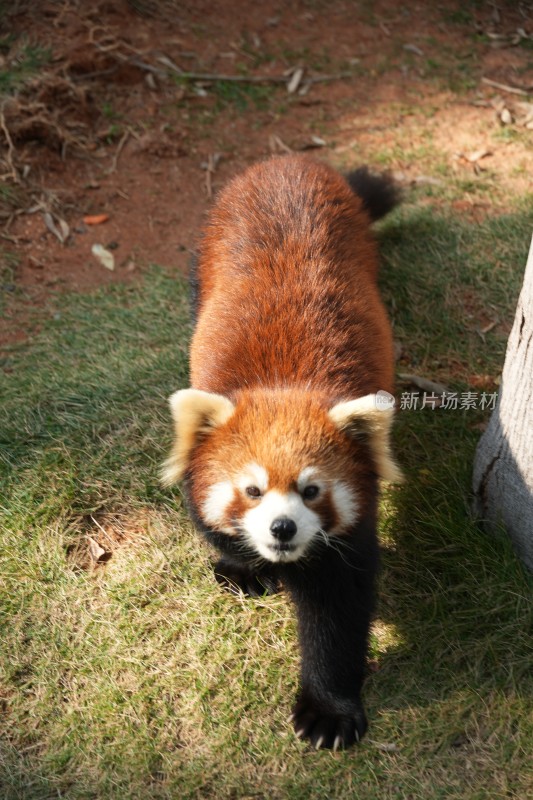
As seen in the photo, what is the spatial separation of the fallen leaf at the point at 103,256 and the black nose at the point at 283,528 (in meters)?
3.00

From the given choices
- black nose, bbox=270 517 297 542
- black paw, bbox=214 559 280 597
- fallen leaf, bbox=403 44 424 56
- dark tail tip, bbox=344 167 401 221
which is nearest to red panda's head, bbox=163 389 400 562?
black nose, bbox=270 517 297 542

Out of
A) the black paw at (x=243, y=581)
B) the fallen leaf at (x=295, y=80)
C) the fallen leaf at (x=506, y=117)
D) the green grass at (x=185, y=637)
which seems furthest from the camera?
the fallen leaf at (x=295, y=80)

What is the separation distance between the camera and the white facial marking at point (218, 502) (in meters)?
2.66

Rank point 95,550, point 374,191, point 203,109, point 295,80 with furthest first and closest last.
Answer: point 295,80 → point 203,109 → point 374,191 → point 95,550

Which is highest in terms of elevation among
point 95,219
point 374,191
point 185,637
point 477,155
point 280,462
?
point 280,462

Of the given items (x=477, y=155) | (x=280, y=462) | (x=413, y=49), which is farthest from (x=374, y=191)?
(x=413, y=49)

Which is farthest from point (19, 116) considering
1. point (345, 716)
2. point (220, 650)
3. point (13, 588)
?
point (345, 716)

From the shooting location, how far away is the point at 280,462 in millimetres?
2520

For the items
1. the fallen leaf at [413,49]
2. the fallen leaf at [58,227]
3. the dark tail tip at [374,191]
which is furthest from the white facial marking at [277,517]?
the fallen leaf at [413,49]

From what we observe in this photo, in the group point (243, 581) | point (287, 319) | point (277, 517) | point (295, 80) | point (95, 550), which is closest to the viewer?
point (277, 517)

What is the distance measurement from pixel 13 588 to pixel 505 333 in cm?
276

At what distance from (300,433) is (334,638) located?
798 millimetres

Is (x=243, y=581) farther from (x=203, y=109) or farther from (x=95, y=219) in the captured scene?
(x=203, y=109)

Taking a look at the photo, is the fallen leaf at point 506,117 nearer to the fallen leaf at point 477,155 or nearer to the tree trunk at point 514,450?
the fallen leaf at point 477,155
